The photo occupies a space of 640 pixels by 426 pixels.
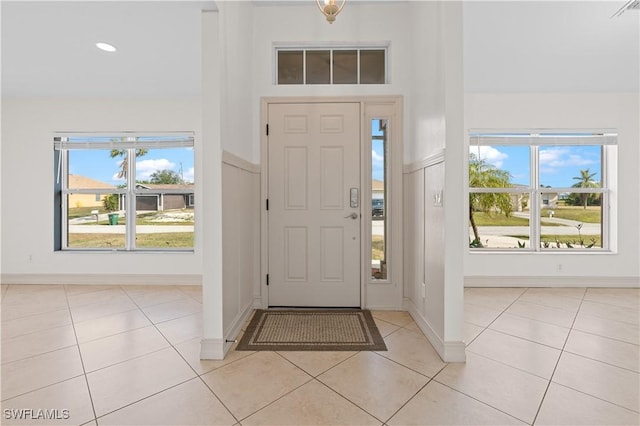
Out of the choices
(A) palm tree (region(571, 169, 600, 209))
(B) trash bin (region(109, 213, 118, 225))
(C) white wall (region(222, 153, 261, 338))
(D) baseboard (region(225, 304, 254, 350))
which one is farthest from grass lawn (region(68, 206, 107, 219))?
(A) palm tree (region(571, 169, 600, 209))

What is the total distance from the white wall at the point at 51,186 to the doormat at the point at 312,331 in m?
1.69

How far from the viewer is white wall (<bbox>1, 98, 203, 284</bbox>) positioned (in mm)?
3834

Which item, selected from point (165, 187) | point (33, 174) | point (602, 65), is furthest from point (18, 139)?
point (602, 65)

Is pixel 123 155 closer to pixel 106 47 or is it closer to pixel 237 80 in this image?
pixel 106 47

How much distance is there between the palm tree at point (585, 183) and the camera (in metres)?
3.85

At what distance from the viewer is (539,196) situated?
12.7 ft

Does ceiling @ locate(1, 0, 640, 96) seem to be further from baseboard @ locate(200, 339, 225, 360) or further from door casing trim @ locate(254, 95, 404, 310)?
baseboard @ locate(200, 339, 225, 360)

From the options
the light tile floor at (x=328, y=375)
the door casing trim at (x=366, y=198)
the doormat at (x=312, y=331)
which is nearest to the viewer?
the light tile floor at (x=328, y=375)

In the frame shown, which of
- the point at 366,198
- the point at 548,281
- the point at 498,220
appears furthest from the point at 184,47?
the point at 548,281

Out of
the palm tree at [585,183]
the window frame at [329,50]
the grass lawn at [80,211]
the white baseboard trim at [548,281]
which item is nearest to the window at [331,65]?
the window frame at [329,50]

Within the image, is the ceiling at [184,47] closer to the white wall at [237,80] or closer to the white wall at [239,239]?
the white wall at [237,80]

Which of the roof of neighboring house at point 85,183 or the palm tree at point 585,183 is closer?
the palm tree at point 585,183

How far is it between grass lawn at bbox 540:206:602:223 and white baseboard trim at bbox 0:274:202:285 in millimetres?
4782

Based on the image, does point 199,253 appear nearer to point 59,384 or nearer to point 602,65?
point 59,384
